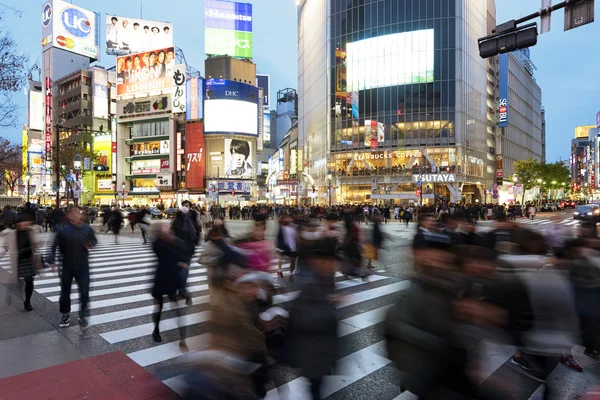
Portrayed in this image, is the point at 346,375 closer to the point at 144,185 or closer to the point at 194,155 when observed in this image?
the point at 194,155

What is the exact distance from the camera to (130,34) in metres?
74.9

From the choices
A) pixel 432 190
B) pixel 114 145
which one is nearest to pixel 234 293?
pixel 432 190

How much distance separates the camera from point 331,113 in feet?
199

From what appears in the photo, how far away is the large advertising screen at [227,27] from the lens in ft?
232

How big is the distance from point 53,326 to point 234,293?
5268 millimetres

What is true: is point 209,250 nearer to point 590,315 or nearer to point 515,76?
point 590,315

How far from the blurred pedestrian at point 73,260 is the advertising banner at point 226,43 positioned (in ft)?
236

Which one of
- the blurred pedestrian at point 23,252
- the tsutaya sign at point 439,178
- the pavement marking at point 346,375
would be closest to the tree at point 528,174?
the tsutaya sign at point 439,178

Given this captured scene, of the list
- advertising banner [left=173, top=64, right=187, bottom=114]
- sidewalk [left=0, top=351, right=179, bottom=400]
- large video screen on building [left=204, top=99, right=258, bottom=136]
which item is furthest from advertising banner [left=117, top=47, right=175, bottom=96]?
sidewalk [left=0, top=351, right=179, bottom=400]

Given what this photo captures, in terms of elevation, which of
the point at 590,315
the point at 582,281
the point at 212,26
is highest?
the point at 212,26

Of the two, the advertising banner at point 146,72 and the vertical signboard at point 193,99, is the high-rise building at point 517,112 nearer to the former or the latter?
the vertical signboard at point 193,99

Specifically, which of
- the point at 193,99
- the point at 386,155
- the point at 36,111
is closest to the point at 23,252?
the point at 386,155

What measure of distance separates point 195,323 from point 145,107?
6742cm

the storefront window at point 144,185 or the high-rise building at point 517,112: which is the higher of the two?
the high-rise building at point 517,112
